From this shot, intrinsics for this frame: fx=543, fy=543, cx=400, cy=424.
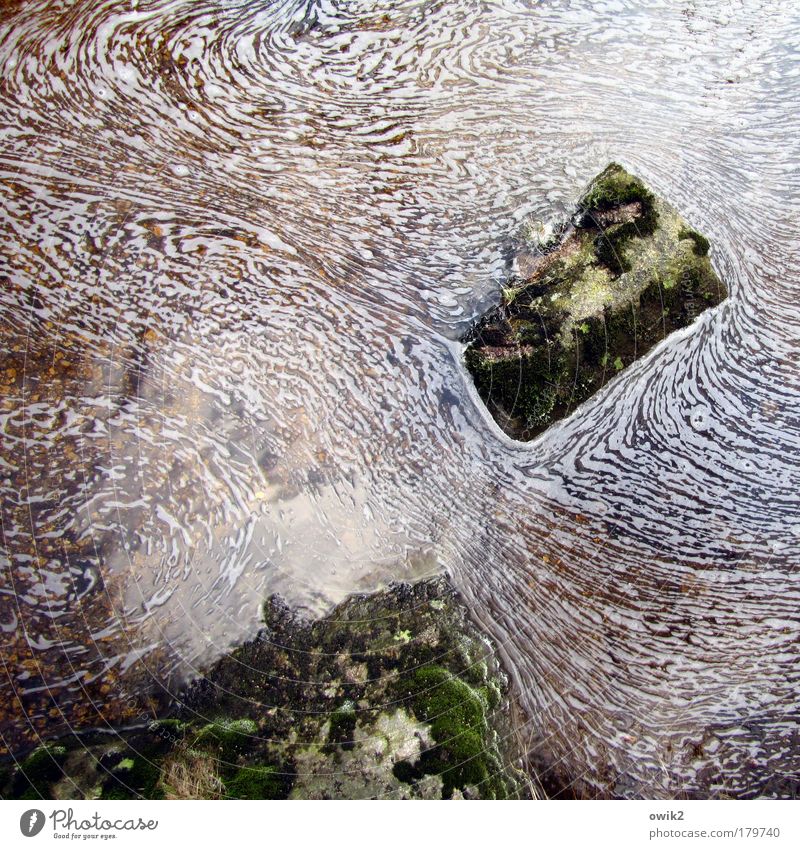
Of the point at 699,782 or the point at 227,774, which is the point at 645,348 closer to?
the point at 699,782

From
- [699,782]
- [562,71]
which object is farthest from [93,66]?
[699,782]

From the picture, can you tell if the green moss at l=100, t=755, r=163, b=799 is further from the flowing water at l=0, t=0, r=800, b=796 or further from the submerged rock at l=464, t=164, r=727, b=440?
the submerged rock at l=464, t=164, r=727, b=440

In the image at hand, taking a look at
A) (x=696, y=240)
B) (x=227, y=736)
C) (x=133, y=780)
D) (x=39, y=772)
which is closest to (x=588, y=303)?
(x=696, y=240)

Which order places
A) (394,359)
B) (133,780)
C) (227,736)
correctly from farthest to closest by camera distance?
(394,359) → (227,736) → (133,780)

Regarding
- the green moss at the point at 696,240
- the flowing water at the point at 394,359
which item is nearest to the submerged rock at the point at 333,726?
the flowing water at the point at 394,359

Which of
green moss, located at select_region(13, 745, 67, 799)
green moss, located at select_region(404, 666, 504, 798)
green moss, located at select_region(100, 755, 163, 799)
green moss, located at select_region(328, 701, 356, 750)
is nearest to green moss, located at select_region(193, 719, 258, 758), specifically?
green moss, located at select_region(100, 755, 163, 799)

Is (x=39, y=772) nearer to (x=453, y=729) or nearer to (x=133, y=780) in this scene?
(x=133, y=780)

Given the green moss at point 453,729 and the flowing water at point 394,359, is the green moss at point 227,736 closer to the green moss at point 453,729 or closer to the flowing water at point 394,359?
the flowing water at point 394,359
